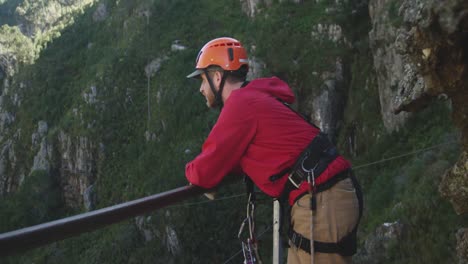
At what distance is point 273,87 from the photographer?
2994mm

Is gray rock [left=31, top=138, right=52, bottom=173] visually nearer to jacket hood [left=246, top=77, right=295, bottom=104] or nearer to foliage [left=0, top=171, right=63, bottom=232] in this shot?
foliage [left=0, top=171, right=63, bottom=232]

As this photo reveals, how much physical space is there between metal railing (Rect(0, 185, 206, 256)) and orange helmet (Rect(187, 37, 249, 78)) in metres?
0.95

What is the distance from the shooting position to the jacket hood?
2.92 metres

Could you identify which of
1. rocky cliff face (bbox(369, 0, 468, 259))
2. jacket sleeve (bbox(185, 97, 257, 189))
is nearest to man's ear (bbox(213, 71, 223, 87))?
jacket sleeve (bbox(185, 97, 257, 189))

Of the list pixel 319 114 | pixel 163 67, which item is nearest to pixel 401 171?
pixel 319 114

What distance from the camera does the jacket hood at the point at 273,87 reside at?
2920 millimetres

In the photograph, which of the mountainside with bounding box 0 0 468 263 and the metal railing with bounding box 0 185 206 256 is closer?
the metal railing with bounding box 0 185 206 256

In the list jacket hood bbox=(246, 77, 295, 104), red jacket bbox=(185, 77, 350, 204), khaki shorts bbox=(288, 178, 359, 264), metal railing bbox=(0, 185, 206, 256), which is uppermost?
jacket hood bbox=(246, 77, 295, 104)

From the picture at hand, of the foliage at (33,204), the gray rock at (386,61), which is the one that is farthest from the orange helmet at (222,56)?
the foliage at (33,204)

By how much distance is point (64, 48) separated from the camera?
7256 cm

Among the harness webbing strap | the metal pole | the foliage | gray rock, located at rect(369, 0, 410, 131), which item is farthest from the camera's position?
the foliage

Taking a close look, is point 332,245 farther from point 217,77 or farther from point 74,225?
point 74,225

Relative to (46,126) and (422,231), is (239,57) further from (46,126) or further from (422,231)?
(46,126)

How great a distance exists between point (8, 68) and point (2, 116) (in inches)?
371
